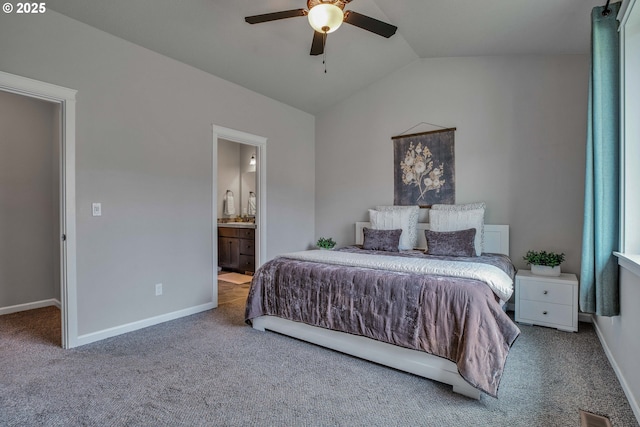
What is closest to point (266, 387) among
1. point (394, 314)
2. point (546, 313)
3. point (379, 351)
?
point (379, 351)

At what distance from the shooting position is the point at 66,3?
2574 mm

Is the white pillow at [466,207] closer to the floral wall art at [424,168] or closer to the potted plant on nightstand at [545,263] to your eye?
the floral wall art at [424,168]

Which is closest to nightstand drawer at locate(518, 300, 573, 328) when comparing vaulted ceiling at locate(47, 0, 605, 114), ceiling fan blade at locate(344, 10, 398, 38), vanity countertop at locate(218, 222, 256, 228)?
vaulted ceiling at locate(47, 0, 605, 114)

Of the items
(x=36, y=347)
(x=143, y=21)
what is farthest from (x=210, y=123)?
(x=36, y=347)

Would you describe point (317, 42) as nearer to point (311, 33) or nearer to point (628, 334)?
point (311, 33)

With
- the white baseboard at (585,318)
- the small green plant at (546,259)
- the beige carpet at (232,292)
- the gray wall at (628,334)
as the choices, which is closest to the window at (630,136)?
the gray wall at (628,334)

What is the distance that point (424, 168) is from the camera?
4285 mm

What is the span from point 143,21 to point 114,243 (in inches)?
77.2

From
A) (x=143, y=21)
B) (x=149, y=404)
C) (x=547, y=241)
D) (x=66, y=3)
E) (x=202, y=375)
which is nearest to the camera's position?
(x=149, y=404)

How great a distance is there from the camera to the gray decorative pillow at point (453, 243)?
344cm

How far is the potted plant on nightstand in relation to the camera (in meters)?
3.19

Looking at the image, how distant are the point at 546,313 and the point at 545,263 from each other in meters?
0.47

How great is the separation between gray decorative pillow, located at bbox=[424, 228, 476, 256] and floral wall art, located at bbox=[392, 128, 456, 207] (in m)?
0.65

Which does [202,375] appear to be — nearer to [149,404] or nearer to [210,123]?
[149,404]
